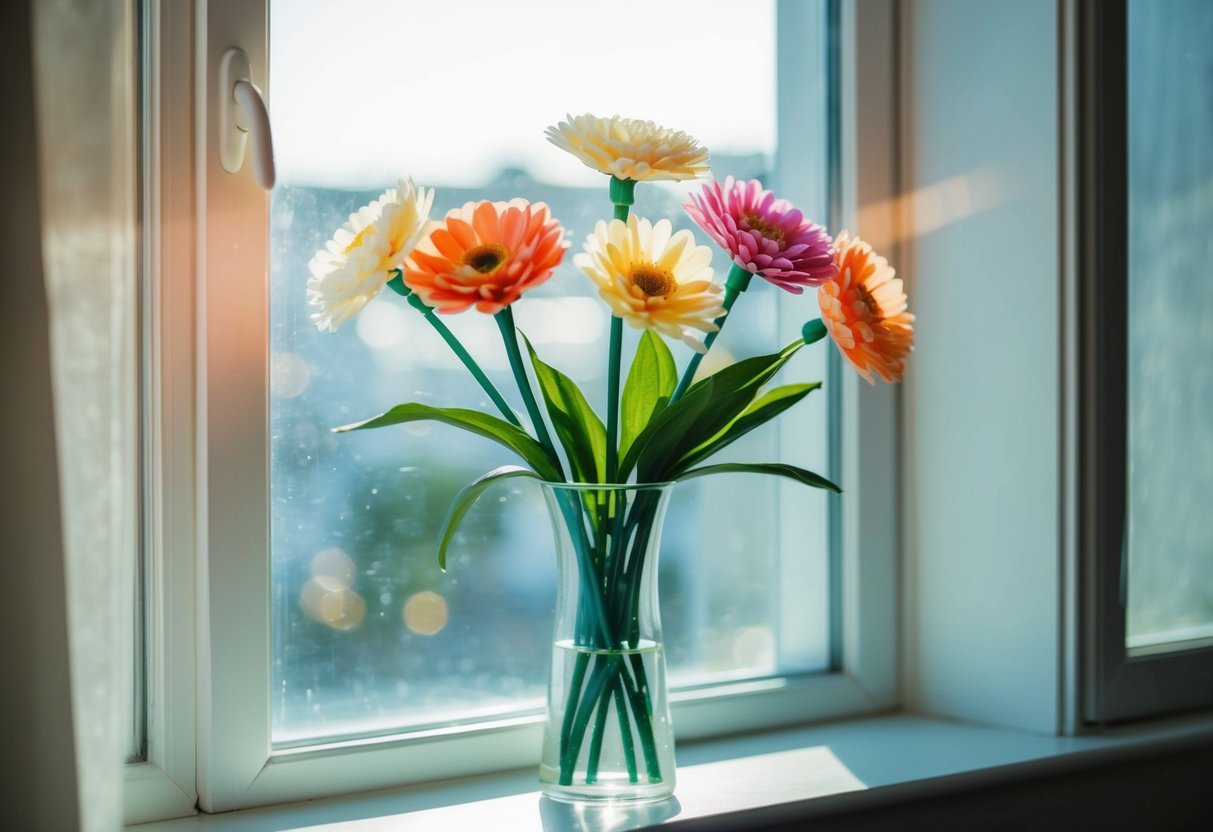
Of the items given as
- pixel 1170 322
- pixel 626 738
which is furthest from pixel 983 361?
pixel 626 738

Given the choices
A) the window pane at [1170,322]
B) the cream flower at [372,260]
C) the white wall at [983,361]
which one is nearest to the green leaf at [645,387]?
the cream flower at [372,260]

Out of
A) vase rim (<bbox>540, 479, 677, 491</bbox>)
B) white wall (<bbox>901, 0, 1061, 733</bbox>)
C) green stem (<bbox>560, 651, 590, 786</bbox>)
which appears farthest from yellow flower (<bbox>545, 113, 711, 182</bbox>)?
white wall (<bbox>901, 0, 1061, 733</bbox>)

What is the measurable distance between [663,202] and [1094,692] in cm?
67

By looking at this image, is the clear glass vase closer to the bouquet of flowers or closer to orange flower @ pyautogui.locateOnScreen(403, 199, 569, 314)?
the bouquet of flowers

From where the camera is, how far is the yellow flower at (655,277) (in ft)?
2.61

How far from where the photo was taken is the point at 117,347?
2.28 ft

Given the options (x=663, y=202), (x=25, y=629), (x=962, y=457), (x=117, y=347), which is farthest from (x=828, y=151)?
(x=25, y=629)

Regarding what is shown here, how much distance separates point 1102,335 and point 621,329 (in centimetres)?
55

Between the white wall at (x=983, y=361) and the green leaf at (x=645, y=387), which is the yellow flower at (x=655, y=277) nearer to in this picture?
the green leaf at (x=645, y=387)

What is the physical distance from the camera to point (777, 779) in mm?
1017

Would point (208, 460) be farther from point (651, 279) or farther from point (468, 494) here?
point (651, 279)

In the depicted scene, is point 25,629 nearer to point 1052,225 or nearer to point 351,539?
point 351,539

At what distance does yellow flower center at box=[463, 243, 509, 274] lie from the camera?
0.81 meters

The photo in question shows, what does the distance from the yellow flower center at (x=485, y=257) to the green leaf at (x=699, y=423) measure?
18cm
